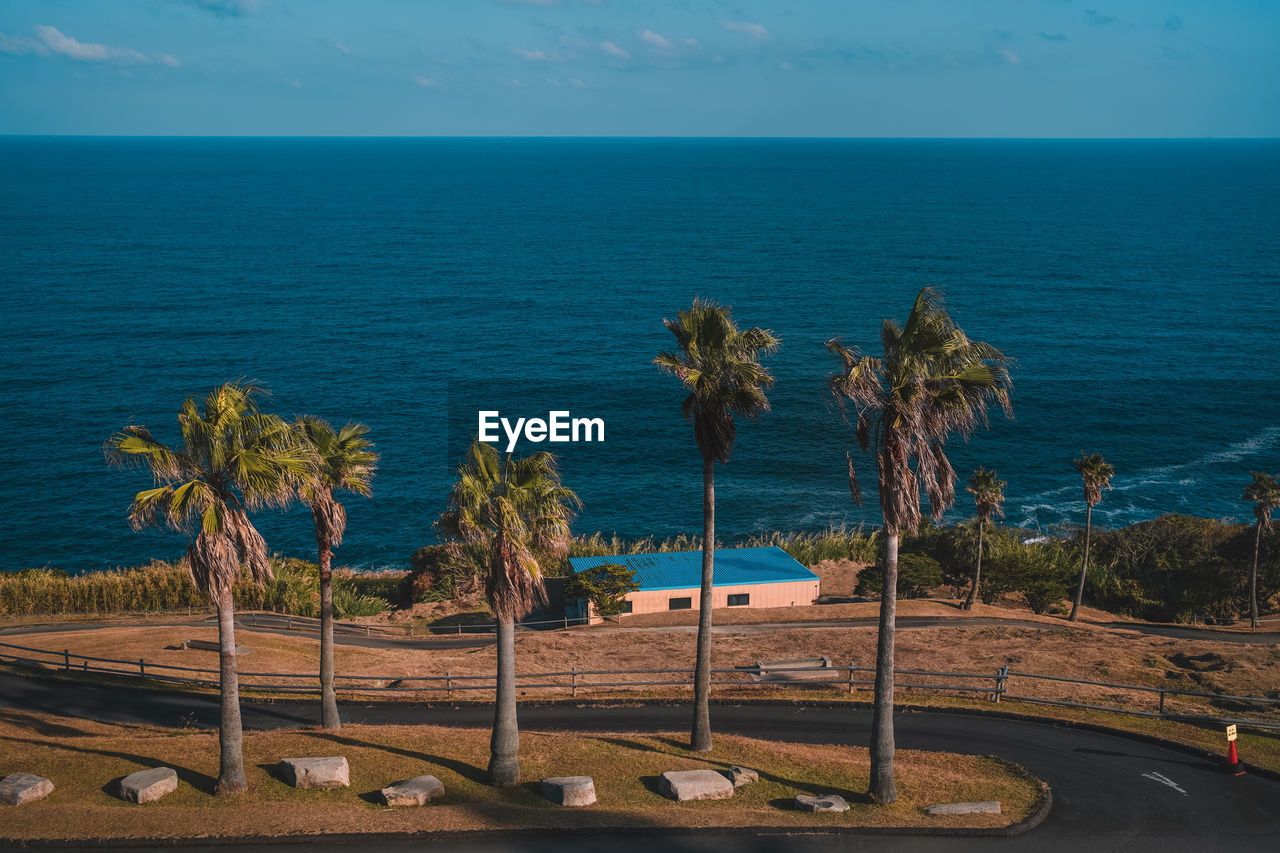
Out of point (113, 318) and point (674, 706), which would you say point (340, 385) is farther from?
point (674, 706)

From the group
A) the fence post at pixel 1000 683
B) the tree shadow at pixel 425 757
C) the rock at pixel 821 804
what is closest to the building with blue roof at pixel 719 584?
the fence post at pixel 1000 683

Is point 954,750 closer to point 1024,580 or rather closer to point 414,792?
point 414,792

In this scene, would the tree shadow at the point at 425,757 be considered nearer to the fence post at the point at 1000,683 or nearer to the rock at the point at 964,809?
the rock at the point at 964,809

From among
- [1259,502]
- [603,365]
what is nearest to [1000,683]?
[1259,502]

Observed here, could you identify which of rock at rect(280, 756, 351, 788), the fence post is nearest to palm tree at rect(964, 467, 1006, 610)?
the fence post

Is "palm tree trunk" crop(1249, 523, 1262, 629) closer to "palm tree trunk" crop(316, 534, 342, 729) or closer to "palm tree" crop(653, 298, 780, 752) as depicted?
"palm tree" crop(653, 298, 780, 752)

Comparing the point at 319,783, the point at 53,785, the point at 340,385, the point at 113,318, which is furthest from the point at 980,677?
the point at 113,318
